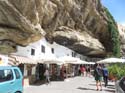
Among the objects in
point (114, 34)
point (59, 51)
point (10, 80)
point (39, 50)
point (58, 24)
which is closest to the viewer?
point (10, 80)

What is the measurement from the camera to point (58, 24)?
49.6 meters

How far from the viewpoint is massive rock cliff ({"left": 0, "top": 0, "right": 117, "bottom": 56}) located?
1010 inches

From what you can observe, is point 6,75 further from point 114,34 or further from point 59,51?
point 114,34

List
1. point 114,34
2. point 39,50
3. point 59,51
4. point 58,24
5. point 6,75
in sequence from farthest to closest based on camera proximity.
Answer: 1. point 114,34
2. point 58,24
3. point 59,51
4. point 39,50
5. point 6,75

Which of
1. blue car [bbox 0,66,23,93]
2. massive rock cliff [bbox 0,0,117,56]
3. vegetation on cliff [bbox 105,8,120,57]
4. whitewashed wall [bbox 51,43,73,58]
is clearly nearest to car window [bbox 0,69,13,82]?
blue car [bbox 0,66,23,93]

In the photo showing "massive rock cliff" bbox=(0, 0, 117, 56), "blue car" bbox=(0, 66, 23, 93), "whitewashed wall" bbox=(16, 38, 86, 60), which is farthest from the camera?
"whitewashed wall" bbox=(16, 38, 86, 60)

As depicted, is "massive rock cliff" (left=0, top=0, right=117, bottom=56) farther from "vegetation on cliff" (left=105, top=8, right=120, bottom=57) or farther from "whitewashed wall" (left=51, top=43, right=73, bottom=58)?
"whitewashed wall" (left=51, top=43, right=73, bottom=58)

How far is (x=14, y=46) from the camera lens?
30.1 metres

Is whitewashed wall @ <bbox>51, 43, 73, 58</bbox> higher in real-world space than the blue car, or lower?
higher

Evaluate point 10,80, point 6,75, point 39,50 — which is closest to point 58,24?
point 39,50

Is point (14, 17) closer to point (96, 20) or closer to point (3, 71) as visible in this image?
point (3, 71)

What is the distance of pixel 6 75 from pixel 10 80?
0.33 metres

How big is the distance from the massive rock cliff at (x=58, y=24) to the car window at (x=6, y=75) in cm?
1021

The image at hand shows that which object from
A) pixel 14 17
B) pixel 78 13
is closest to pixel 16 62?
pixel 14 17
